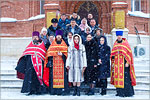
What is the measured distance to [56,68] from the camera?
7355 millimetres

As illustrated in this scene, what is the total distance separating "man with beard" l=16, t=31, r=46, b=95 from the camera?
24.1 ft

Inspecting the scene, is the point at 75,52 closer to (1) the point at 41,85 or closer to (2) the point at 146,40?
(1) the point at 41,85

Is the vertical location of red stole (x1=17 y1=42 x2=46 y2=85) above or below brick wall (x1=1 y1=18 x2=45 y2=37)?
below

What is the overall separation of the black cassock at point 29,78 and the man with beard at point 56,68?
0.29 metres

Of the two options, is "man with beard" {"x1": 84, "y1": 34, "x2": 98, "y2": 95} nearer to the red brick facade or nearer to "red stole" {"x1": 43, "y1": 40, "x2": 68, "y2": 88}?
"red stole" {"x1": 43, "y1": 40, "x2": 68, "y2": 88}

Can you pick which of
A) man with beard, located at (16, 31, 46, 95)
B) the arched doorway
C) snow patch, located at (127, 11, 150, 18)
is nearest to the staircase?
man with beard, located at (16, 31, 46, 95)

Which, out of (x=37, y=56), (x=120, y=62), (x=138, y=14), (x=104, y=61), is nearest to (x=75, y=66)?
(x=104, y=61)

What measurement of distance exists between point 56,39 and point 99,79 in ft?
6.07

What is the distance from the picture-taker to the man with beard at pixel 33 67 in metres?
7.33

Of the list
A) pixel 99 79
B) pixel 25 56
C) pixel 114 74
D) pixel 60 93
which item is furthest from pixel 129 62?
pixel 25 56

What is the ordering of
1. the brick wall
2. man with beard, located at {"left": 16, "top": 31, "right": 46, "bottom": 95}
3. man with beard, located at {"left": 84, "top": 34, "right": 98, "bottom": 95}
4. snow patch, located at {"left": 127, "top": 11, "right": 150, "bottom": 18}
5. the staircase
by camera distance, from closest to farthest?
man with beard, located at {"left": 84, "top": 34, "right": 98, "bottom": 95} < man with beard, located at {"left": 16, "top": 31, "right": 46, "bottom": 95} < the staircase < snow patch, located at {"left": 127, "top": 11, "right": 150, "bottom": 18} < the brick wall

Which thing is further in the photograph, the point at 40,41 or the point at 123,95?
the point at 40,41

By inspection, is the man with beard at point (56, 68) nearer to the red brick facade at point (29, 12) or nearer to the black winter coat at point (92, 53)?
the black winter coat at point (92, 53)

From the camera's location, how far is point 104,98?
22.4ft
